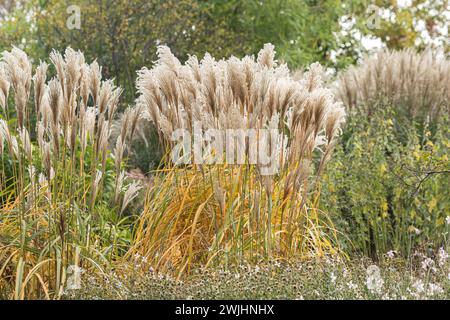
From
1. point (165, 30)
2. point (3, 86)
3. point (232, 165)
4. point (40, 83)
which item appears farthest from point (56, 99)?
point (165, 30)

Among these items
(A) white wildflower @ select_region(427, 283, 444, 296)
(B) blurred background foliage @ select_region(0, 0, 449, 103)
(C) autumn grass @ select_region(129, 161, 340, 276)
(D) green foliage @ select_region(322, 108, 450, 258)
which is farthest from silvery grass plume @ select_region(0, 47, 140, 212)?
(B) blurred background foliage @ select_region(0, 0, 449, 103)

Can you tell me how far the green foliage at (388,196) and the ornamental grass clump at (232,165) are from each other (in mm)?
1744

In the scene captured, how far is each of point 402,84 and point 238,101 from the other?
5.15 meters

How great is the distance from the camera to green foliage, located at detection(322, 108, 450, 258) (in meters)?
7.21

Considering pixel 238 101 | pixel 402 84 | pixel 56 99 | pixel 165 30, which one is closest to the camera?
pixel 56 99

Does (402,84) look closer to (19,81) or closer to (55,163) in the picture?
(55,163)

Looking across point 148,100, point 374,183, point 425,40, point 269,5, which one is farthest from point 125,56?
point 425,40

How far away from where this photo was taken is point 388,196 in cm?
786

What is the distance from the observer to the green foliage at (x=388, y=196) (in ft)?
23.7

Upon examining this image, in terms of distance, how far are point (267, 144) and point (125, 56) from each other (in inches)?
286

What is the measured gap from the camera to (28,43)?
44.7 ft

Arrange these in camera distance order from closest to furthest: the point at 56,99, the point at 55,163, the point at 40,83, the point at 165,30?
1. the point at 56,99
2. the point at 40,83
3. the point at 55,163
4. the point at 165,30

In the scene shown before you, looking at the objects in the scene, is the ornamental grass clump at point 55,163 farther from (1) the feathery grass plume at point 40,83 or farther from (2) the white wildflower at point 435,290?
(2) the white wildflower at point 435,290

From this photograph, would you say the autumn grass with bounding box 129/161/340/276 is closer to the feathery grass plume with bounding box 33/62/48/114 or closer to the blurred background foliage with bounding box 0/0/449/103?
the feathery grass plume with bounding box 33/62/48/114
